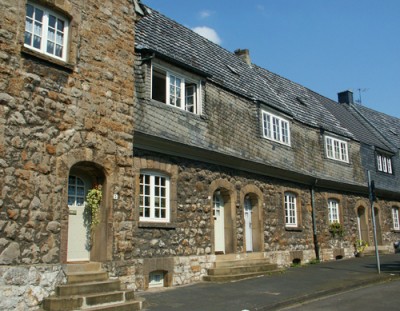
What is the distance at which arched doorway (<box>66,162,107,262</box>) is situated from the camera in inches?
376

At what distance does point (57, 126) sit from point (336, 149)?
15579mm

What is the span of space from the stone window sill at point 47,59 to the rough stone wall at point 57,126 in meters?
0.02

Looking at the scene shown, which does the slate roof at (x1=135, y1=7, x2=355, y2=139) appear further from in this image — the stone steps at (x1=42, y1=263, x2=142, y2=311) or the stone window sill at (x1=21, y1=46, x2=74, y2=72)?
the stone steps at (x1=42, y1=263, x2=142, y2=311)

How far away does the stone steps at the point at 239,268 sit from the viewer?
12883 mm

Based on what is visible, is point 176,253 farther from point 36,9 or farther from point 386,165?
point 386,165

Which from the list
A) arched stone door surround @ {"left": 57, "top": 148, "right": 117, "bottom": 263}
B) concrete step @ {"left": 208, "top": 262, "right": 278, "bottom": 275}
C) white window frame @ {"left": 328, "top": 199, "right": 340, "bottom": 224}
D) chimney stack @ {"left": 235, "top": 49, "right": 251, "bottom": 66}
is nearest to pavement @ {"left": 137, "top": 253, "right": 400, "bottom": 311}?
concrete step @ {"left": 208, "top": 262, "right": 278, "bottom": 275}

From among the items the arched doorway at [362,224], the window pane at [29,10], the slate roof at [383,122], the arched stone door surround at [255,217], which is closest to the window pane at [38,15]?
the window pane at [29,10]

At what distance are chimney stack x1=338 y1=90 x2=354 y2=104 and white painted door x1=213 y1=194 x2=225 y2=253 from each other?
20.1 metres

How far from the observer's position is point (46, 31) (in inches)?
357

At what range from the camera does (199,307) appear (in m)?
8.91

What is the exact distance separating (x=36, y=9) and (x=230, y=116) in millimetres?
7871

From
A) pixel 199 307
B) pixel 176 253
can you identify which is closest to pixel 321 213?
pixel 176 253

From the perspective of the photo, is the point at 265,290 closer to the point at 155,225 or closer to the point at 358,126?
the point at 155,225

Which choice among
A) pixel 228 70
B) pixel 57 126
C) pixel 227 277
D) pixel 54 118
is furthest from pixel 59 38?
pixel 228 70
